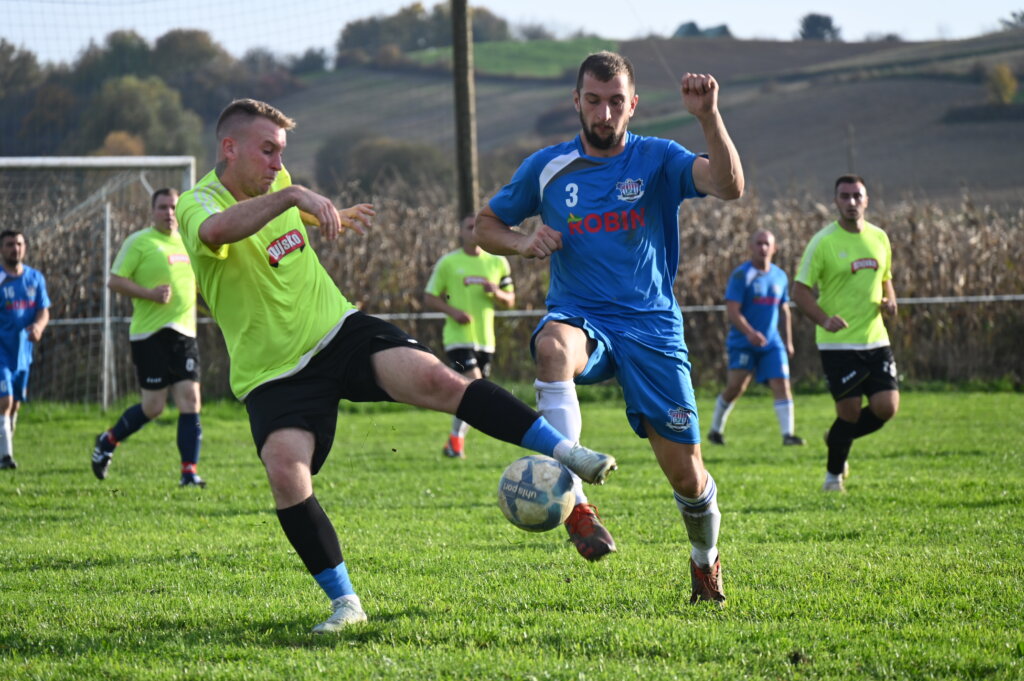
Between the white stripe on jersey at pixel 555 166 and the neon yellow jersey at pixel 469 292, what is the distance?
7314 mm

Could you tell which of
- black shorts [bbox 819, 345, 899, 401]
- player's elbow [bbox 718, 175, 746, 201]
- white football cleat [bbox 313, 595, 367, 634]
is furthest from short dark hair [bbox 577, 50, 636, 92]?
black shorts [bbox 819, 345, 899, 401]

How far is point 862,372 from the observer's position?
365 inches

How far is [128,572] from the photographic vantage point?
6.30 m

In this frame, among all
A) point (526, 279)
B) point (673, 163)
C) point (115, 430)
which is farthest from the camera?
point (526, 279)

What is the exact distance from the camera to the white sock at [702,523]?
17.4ft

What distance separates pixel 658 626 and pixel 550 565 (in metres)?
1.59

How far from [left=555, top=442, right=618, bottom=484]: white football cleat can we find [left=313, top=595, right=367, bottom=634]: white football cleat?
115 centimetres

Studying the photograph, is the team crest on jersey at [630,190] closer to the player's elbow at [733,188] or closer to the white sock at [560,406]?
the player's elbow at [733,188]

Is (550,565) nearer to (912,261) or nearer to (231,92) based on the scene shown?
(912,261)

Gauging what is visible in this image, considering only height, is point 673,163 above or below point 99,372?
above

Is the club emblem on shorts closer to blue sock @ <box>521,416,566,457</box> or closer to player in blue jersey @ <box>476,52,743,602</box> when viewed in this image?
player in blue jersey @ <box>476,52,743,602</box>

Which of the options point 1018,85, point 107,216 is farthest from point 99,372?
point 1018,85

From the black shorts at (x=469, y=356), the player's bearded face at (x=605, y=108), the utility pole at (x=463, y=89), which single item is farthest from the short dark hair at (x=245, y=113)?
the utility pole at (x=463, y=89)

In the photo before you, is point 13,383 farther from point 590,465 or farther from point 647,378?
point 590,465
